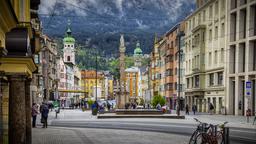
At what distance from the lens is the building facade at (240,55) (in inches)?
2606

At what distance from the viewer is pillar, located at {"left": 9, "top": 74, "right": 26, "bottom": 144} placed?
64.3 feet

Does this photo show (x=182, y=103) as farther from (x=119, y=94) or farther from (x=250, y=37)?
(x=250, y=37)

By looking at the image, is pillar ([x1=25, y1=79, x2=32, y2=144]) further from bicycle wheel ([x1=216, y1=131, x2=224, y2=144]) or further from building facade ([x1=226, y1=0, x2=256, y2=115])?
building facade ([x1=226, y1=0, x2=256, y2=115])

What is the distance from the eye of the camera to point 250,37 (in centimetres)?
6581

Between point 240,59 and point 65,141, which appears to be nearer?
point 65,141

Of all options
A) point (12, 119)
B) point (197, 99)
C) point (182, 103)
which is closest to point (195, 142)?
point (12, 119)

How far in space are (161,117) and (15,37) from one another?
1728 inches

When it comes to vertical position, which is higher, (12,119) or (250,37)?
(250,37)

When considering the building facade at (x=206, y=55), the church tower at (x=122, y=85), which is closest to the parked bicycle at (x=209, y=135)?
the building facade at (x=206, y=55)

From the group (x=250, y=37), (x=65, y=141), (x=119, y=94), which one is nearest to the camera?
(x=65, y=141)

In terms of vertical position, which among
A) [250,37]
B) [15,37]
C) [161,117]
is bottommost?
[161,117]

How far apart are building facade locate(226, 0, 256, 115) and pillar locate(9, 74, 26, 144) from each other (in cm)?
4599

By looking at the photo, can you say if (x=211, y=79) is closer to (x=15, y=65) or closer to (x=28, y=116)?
(x=28, y=116)

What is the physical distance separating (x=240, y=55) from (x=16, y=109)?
172 feet
